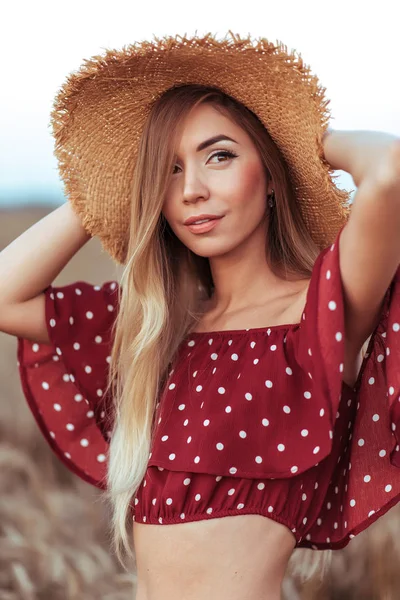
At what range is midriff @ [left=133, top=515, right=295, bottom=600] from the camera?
6.36ft

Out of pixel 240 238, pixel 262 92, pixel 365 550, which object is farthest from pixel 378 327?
pixel 365 550

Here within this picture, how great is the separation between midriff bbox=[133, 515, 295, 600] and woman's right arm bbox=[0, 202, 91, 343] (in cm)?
67

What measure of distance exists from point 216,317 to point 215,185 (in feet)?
1.18

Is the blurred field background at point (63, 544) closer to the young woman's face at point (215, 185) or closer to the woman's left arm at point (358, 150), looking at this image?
the young woman's face at point (215, 185)

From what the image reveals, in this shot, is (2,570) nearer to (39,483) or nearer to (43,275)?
(39,483)

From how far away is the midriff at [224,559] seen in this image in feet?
6.36

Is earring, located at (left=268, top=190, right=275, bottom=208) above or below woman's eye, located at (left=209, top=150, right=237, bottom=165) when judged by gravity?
below

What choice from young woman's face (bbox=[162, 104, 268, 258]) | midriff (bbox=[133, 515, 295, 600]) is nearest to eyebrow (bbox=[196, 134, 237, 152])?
young woman's face (bbox=[162, 104, 268, 258])

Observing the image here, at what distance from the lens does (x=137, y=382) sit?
2262mm

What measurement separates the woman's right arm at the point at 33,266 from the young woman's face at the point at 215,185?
304 millimetres

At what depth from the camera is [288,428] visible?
6.48 feet

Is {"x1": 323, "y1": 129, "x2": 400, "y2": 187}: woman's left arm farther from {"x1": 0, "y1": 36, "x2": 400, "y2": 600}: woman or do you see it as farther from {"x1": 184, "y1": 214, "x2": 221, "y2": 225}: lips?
{"x1": 184, "y1": 214, "x2": 221, "y2": 225}: lips

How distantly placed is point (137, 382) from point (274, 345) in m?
0.38

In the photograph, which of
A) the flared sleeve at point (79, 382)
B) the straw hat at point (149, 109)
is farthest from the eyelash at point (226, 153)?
the flared sleeve at point (79, 382)
